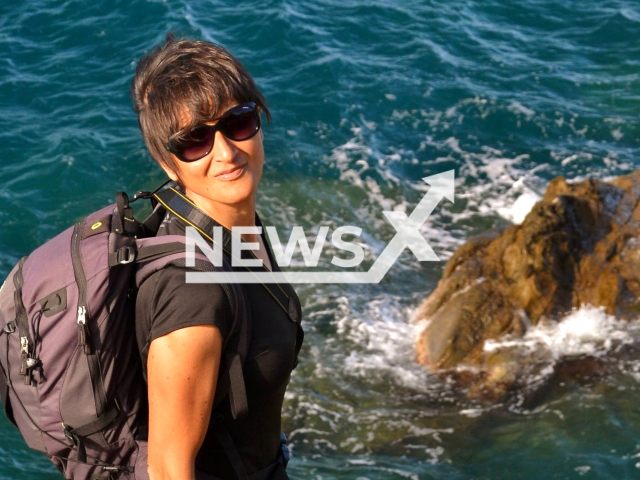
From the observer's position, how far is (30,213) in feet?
33.3

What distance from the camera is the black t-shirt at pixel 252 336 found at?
213 centimetres

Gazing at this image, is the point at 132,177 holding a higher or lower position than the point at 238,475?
lower

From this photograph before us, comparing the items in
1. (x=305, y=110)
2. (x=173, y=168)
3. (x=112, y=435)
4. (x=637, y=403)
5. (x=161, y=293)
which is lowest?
(x=637, y=403)

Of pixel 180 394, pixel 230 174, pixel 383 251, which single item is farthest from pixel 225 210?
pixel 383 251

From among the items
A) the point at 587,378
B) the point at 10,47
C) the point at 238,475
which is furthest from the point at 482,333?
the point at 10,47

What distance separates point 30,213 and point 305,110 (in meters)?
4.75

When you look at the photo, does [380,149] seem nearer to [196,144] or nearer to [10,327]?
[196,144]

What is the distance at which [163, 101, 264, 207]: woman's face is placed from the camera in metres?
2.58

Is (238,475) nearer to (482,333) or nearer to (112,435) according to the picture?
(112,435)

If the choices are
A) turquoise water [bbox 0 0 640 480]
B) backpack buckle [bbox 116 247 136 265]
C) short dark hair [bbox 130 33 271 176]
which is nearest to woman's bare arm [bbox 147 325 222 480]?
backpack buckle [bbox 116 247 136 265]

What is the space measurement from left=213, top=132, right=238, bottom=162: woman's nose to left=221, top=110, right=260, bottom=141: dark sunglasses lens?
0.07 feet

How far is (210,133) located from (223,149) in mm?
75

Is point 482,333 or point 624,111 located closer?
point 482,333

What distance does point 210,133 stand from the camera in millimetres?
2527
